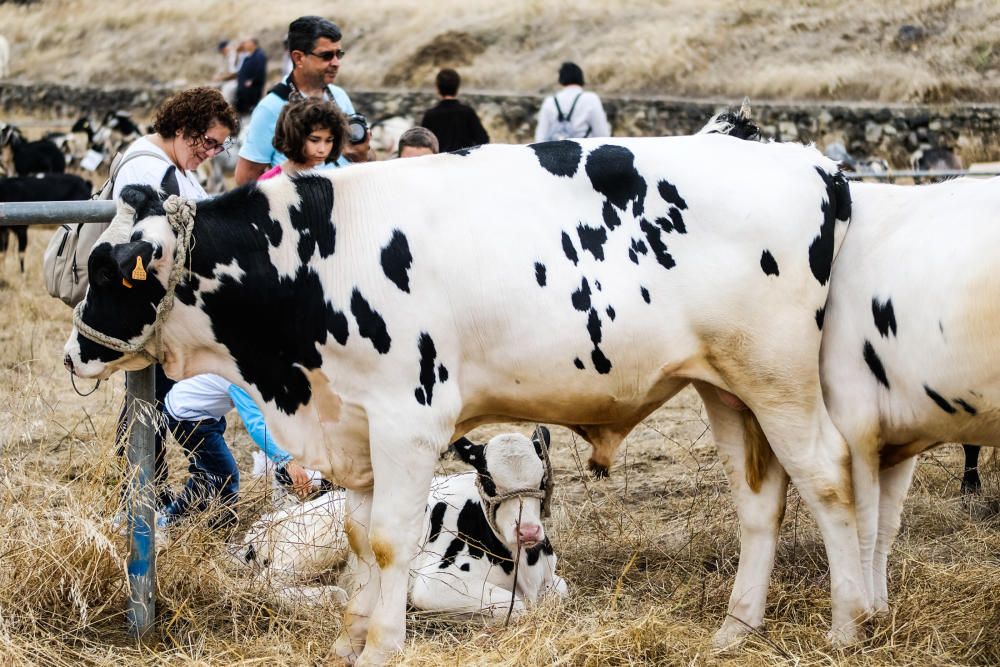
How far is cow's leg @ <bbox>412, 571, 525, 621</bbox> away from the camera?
5.20 metres

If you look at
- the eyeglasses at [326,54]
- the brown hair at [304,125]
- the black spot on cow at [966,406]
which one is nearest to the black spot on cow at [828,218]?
the black spot on cow at [966,406]

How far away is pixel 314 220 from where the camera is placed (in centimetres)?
430

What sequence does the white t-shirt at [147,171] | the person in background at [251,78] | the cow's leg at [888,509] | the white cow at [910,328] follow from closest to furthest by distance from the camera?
the white cow at [910,328] < the cow's leg at [888,509] < the white t-shirt at [147,171] < the person in background at [251,78]

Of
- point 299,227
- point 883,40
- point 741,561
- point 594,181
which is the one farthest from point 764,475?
point 883,40

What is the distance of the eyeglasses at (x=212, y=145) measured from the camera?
5398 millimetres

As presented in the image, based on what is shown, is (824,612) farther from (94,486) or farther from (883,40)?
(883,40)

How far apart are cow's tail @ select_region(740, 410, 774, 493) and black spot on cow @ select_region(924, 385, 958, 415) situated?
656mm

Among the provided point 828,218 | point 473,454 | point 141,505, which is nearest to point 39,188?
point 473,454

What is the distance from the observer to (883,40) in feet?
93.4

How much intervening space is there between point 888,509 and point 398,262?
2179mm

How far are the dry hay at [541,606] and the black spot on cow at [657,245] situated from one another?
1.09 metres

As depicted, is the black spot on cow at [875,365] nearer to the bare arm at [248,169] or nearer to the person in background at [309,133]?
the person in background at [309,133]

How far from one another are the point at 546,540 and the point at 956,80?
22729 mm

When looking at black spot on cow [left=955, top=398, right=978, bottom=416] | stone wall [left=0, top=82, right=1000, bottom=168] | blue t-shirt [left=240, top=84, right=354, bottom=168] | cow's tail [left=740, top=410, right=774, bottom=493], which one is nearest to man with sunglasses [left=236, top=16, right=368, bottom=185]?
Result: blue t-shirt [left=240, top=84, right=354, bottom=168]
